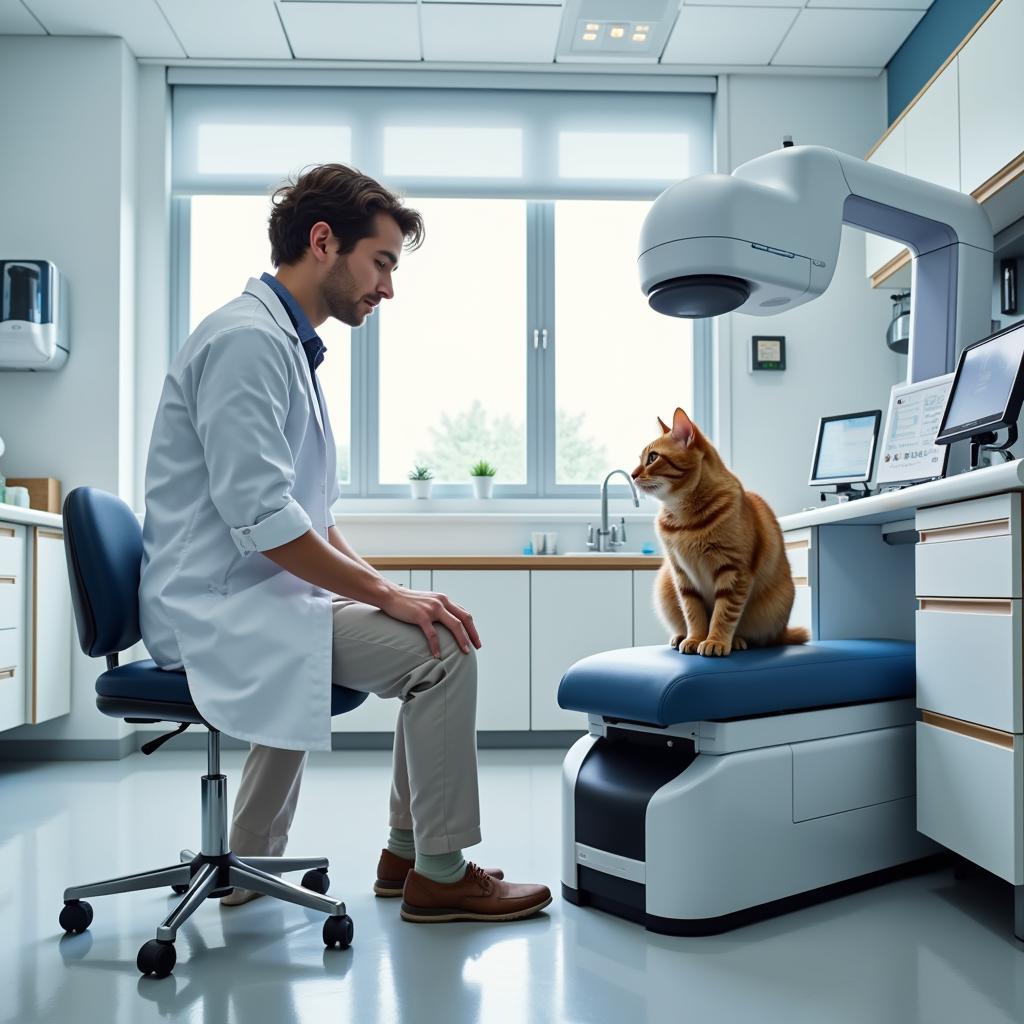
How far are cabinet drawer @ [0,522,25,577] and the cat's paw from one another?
2288 millimetres

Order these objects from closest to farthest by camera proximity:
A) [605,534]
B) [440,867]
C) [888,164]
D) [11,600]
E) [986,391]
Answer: [440,867]
[986,391]
[11,600]
[888,164]
[605,534]

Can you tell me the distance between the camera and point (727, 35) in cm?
376

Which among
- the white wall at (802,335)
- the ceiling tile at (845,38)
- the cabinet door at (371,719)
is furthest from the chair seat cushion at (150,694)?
the ceiling tile at (845,38)

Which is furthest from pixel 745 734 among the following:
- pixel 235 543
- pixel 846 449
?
pixel 846 449

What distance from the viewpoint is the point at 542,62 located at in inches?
157

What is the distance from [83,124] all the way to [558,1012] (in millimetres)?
3744

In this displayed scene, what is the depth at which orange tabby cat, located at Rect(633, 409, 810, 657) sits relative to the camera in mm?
1866

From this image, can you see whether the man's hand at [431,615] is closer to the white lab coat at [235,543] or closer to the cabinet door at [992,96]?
the white lab coat at [235,543]

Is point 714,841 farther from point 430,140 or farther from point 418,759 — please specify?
point 430,140

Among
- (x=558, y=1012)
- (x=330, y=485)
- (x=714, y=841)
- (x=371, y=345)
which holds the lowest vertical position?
(x=558, y=1012)

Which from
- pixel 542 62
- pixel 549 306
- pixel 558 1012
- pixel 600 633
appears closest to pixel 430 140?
pixel 542 62

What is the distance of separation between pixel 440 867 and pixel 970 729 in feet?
3.27

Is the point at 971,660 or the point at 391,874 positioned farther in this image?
the point at 391,874

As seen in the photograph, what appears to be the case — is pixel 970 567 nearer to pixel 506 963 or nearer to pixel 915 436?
pixel 915 436
